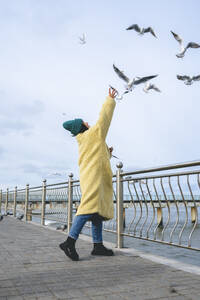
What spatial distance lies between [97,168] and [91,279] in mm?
1387

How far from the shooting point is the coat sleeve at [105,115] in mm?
3926

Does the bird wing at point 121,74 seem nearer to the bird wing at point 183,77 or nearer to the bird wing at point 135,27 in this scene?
the bird wing at point 135,27

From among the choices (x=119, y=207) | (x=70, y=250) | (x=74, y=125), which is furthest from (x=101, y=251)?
(x=74, y=125)

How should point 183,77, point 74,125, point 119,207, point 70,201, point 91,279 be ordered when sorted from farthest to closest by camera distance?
point 70,201 → point 183,77 → point 119,207 → point 74,125 → point 91,279

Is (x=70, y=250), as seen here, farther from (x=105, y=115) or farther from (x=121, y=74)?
(x=121, y=74)

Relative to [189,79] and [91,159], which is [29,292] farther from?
[189,79]

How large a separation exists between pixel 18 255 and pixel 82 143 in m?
1.65

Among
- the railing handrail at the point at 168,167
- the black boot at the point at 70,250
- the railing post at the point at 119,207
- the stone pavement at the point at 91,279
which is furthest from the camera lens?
the railing post at the point at 119,207

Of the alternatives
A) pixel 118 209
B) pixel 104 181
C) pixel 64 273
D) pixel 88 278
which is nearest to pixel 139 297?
pixel 88 278

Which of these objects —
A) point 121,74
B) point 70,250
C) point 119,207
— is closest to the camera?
point 70,250

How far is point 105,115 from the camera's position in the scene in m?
3.93

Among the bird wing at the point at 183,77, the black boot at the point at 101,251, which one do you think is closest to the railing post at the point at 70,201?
the black boot at the point at 101,251

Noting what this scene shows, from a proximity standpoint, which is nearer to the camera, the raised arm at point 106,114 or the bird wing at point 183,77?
the raised arm at point 106,114

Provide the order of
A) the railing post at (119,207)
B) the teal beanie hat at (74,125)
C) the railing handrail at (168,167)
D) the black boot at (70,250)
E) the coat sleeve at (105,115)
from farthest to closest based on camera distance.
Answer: the railing post at (119,207) < the teal beanie hat at (74,125) < the coat sleeve at (105,115) < the black boot at (70,250) < the railing handrail at (168,167)
